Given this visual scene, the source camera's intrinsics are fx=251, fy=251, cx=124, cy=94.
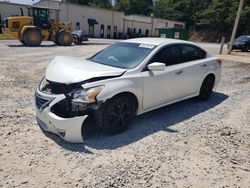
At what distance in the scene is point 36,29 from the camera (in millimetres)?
17469

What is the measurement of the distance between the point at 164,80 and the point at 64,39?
16.2 meters

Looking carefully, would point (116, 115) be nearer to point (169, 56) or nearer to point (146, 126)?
point (146, 126)

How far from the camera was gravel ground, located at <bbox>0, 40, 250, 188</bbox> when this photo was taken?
123 inches

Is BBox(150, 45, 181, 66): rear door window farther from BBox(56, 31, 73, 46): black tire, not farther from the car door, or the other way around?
BBox(56, 31, 73, 46): black tire

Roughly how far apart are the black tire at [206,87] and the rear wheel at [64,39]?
49.9 ft

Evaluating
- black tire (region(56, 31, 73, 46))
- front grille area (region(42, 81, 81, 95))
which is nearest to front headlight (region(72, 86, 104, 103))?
front grille area (region(42, 81, 81, 95))

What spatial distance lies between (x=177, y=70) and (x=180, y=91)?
48 centimetres

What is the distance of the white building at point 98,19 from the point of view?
37.0m

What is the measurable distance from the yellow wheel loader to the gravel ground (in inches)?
520

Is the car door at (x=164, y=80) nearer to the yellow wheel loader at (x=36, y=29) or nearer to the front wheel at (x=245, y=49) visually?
the yellow wheel loader at (x=36, y=29)

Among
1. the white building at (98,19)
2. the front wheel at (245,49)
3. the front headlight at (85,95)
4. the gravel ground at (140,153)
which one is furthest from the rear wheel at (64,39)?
the front headlight at (85,95)

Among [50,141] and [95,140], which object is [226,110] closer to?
[95,140]

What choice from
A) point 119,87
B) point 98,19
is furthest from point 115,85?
point 98,19

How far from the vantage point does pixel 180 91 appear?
529cm
